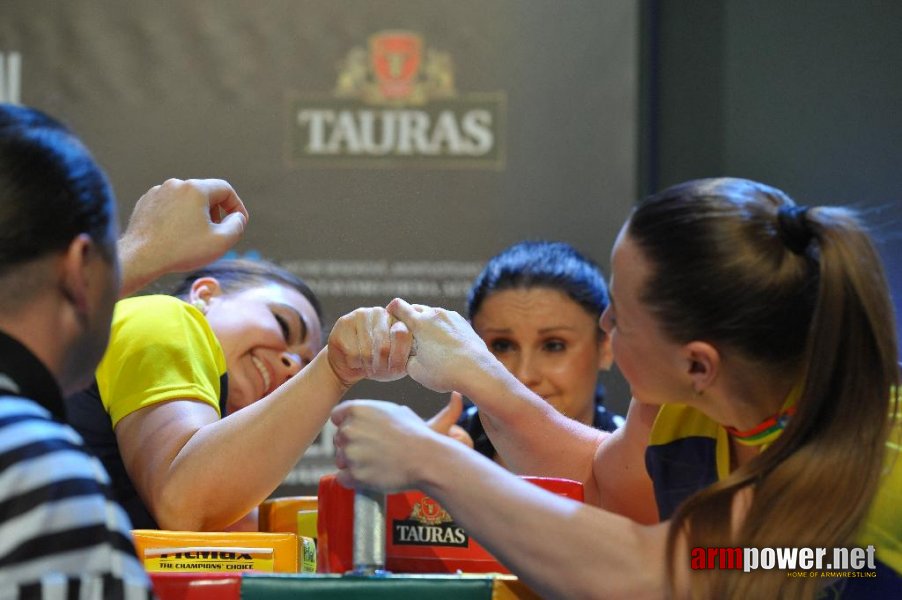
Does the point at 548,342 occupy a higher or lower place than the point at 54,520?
lower

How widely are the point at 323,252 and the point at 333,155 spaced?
0.27 m

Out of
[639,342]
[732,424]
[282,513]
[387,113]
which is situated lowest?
[282,513]

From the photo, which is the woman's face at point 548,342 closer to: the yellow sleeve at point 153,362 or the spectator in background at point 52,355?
the yellow sleeve at point 153,362

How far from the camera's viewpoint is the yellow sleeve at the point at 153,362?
1618mm

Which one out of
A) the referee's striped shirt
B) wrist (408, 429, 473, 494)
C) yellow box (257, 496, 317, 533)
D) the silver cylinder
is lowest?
yellow box (257, 496, 317, 533)

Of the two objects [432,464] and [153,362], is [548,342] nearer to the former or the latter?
[153,362]

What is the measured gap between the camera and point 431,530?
134cm

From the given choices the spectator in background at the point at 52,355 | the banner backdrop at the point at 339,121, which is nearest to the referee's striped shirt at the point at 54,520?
the spectator in background at the point at 52,355

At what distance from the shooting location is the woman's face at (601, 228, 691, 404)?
4.42 ft

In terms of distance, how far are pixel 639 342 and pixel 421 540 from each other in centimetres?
37

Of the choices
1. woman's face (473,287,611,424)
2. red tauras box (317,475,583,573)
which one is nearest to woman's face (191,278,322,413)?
woman's face (473,287,611,424)

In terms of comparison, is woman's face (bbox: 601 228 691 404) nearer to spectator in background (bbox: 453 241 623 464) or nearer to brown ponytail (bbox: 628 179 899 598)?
brown ponytail (bbox: 628 179 899 598)

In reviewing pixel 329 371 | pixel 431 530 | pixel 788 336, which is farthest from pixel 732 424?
pixel 329 371

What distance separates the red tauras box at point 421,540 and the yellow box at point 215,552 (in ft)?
0.18
